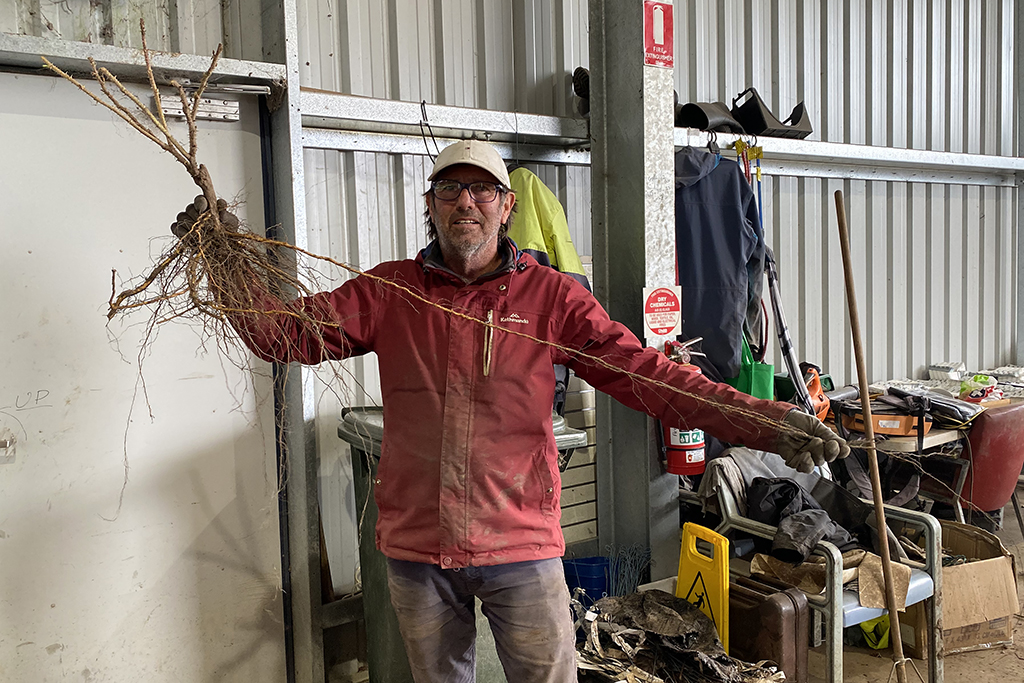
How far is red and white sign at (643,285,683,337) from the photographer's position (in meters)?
2.78

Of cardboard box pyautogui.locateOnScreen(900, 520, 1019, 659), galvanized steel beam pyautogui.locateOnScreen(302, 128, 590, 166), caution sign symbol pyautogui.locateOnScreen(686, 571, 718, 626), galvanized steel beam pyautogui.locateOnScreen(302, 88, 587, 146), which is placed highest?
galvanized steel beam pyautogui.locateOnScreen(302, 88, 587, 146)

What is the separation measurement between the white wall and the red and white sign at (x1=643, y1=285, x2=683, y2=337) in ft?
4.32

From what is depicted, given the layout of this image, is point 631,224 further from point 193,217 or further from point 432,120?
point 193,217

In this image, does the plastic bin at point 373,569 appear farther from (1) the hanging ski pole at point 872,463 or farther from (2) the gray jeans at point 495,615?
(1) the hanging ski pole at point 872,463

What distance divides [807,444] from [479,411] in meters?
0.71

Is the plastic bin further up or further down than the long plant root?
further down

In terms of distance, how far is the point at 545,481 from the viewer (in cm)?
177

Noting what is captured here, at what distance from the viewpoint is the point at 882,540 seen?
2234 mm

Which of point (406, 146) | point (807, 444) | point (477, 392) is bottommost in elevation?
point (807, 444)

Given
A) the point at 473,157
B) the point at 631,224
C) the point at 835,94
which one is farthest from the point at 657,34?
the point at 835,94

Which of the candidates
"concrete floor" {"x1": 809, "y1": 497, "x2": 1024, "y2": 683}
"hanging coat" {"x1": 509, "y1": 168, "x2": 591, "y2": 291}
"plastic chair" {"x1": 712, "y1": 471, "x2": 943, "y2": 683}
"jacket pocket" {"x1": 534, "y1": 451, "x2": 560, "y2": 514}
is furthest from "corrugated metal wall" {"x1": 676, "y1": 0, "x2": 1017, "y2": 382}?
"jacket pocket" {"x1": 534, "y1": 451, "x2": 560, "y2": 514}

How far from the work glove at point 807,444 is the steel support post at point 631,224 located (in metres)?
1.08

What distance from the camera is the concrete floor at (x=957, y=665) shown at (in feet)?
9.09

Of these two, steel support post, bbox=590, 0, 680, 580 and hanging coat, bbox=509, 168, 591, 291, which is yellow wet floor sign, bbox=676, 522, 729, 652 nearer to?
steel support post, bbox=590, 0, 680, 580
